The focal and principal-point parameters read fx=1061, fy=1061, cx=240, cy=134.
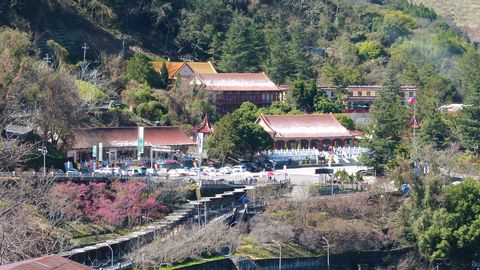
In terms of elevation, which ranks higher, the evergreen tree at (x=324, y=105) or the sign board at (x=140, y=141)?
the evergreen tree at (x=324, y=105)

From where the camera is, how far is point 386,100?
69750 millimetres

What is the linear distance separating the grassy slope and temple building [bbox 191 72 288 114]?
73.8 meters

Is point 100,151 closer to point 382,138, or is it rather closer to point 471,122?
point 382,138

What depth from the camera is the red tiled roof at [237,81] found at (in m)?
74.8

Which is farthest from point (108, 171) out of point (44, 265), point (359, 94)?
point (359, 94)

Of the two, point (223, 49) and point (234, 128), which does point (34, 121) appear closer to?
point (234, 128)

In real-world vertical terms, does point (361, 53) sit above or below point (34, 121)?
above

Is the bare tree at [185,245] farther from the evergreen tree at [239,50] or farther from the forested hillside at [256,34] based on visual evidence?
the evergreen tree at [239,50]

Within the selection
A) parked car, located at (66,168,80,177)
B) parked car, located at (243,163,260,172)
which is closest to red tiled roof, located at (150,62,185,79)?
parked car, located at (243,163,260,172)

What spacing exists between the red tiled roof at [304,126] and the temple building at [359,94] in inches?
464

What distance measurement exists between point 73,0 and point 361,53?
2984 centimetres

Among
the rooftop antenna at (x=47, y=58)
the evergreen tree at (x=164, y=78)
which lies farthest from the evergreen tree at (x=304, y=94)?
the rooftop antenna at (x=47, y=58)

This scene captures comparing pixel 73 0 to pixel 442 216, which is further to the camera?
pixel 73 0

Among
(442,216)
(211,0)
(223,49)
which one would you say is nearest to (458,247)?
(442,216)
